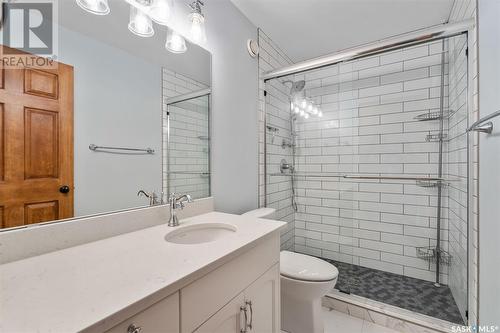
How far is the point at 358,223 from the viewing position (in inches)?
95.3

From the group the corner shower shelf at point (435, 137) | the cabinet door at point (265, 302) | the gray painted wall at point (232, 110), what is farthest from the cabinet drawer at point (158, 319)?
the corner shower shelf at point (435, 137)

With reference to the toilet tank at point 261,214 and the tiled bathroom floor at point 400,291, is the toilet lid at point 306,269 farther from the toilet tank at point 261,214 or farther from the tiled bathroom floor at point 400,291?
the tiled bathroom floor at point 400,291

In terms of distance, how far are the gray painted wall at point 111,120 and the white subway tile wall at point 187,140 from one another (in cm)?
8

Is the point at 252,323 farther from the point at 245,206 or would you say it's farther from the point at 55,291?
the point at 245,206

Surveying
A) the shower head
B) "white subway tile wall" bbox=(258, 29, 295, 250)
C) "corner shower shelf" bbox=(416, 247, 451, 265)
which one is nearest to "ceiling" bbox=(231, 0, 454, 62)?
"white subway tile wall" bbox=(258, 29, 295, 250)

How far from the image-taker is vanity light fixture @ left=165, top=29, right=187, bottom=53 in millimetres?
1281

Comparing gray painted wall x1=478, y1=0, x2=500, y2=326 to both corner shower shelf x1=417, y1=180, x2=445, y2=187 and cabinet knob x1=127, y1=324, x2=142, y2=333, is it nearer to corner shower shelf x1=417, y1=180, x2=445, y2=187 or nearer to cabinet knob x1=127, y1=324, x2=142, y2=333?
corner shower shelf x1=417, y1=180, x2=445, y2=187

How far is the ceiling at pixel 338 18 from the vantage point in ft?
5.88

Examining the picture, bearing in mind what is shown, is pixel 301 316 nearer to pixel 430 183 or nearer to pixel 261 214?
pixel 261 214

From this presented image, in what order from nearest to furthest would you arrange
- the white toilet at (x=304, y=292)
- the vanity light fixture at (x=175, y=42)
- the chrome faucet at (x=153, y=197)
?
the chrome faucet at (x=153, y=197)
the vanity light fixture at (x=175, y=42)
the white toilet at (x=304, y=292)

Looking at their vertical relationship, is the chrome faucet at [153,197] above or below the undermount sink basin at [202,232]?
above

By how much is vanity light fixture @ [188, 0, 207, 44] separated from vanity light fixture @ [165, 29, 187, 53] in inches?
3.0

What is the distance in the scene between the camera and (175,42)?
1309mm

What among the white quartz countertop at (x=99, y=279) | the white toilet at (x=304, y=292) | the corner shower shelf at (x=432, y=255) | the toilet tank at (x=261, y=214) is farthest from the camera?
the corner shower shelf at (x=432, y=255)
